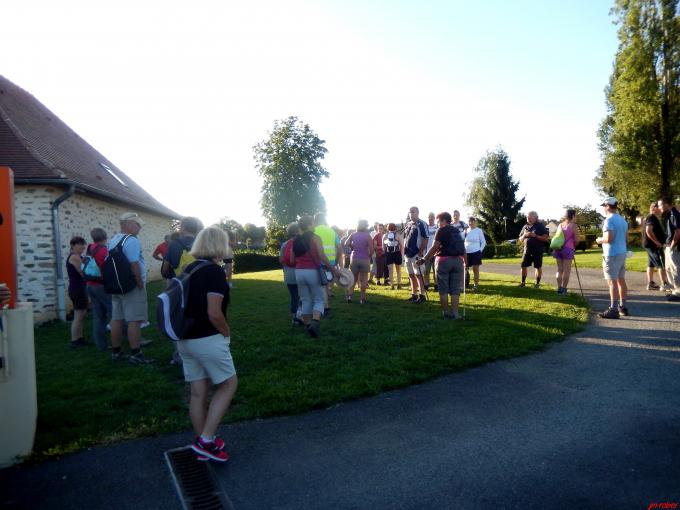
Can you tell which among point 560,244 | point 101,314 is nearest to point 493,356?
point 560,244

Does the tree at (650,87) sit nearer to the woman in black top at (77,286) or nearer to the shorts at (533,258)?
the shorts at (533,258)

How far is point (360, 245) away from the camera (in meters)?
10.2

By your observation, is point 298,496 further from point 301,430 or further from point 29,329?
point 29,329

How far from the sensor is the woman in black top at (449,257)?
328 inches

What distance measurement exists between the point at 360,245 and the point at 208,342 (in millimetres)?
6751

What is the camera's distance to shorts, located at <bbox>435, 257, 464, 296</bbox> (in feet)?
27.4

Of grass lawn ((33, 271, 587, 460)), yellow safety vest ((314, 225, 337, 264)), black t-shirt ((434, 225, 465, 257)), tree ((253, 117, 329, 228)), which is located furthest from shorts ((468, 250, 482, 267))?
tree ((253, 117, 329, 228))

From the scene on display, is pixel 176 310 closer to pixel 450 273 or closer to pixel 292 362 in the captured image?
pixel 292 362

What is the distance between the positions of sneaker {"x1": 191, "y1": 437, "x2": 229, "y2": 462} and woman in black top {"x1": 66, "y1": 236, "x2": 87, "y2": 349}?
199 inches

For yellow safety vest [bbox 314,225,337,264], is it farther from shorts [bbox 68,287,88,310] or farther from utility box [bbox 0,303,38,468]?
utility box [bbox 0,303,38,468]

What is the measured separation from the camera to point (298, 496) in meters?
3.11

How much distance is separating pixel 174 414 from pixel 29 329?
150 cm

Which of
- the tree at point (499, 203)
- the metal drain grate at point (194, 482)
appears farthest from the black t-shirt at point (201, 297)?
the tree at point (499, 203)

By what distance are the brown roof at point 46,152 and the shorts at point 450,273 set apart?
387 inches
